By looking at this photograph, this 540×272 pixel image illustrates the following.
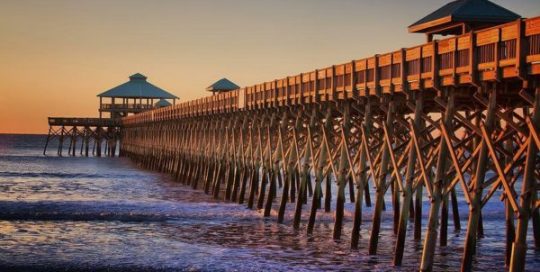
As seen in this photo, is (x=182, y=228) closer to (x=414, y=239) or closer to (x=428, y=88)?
(x=414, y=239)

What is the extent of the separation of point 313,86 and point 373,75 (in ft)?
15.5

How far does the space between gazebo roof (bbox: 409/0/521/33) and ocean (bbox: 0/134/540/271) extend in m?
5.45

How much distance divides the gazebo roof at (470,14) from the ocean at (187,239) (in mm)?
5447

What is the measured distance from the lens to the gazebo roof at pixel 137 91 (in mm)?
90625

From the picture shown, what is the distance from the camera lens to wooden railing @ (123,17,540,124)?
13.6 metres

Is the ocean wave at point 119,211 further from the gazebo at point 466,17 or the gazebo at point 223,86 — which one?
the gazebo at point 223,86

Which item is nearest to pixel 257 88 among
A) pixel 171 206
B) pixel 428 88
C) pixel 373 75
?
pixel 171 206

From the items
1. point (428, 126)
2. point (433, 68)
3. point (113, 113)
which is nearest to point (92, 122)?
point (113, 113)

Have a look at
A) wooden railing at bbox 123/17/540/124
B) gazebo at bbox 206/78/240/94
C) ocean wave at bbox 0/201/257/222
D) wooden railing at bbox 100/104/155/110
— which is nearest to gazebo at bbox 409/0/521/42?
wooden railing at bbox 123/17/540/124

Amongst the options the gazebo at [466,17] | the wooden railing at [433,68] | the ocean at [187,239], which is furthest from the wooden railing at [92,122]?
the gazebo at [466,17]

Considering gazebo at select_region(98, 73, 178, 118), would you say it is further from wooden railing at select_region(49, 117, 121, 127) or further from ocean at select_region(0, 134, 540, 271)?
ocean at select_region(0, 134, 540, 271)

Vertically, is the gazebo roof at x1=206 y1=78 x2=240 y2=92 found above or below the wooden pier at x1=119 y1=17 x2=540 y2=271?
above

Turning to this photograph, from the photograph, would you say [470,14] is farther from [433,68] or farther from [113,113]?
[113,113]

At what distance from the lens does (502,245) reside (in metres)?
21.5
